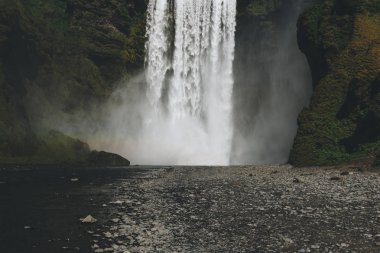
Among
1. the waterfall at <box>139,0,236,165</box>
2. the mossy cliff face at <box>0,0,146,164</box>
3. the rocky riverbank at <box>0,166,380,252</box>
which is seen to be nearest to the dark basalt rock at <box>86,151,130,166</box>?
the mossy cliff face at <box>0,0,146,164</box>

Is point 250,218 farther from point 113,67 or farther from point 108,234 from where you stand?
point 113,67

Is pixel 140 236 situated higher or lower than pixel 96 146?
lower

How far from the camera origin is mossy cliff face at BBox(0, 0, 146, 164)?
64812 millimetres

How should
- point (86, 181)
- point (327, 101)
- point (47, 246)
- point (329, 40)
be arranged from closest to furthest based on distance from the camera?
point (47, 246)
point (86, 181)
point (327, 101)
point (329, 40)

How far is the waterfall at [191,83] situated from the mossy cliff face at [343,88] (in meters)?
22.6

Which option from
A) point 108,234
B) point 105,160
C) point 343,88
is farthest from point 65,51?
point 108,234

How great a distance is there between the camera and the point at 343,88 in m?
40.4

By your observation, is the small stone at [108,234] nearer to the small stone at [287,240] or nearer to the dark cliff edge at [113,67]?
the small stone at [287,240]

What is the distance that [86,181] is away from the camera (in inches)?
1319

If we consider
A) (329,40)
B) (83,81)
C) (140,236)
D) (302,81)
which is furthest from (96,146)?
(140,236)

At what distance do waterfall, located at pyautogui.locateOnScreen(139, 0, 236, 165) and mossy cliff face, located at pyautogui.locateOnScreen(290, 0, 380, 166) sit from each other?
2263 cm

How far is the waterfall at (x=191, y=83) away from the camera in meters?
67.5

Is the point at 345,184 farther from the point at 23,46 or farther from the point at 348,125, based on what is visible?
the point at 23,46

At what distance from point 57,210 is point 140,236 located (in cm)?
722
